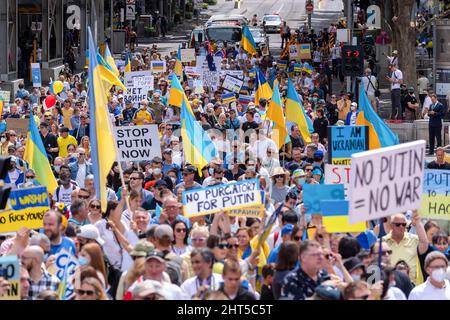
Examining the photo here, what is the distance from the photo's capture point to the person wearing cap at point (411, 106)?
30.6m

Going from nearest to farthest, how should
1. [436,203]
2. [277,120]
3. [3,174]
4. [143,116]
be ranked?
1. [3,174]
2. [436,203]
3. [277,120]
4. [143,116]

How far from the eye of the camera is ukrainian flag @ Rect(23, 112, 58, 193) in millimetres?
17203

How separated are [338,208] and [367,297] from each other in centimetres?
265

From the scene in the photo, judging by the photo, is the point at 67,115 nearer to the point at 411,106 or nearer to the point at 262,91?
the point at 262,91

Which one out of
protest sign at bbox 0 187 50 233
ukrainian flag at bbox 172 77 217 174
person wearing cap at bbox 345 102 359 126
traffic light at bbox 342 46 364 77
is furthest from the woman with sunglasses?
traffic light at bbox 342 46 364 77

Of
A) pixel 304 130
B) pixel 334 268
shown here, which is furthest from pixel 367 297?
pixel 304 130

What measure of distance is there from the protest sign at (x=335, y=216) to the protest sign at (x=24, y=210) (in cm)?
289

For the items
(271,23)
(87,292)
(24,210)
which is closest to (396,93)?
(24,210)

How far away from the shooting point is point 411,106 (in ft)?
100

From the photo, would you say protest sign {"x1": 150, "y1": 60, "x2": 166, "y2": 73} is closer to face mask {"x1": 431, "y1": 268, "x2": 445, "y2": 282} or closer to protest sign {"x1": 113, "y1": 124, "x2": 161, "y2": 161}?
protest sign {"x1": 113, "y1": 124, "x2": 161, "y2": 161}

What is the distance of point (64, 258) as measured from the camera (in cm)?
1166

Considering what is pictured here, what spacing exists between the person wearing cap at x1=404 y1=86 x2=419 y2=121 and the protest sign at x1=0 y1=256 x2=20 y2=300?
21.3m

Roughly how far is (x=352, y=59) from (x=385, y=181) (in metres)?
20.8
